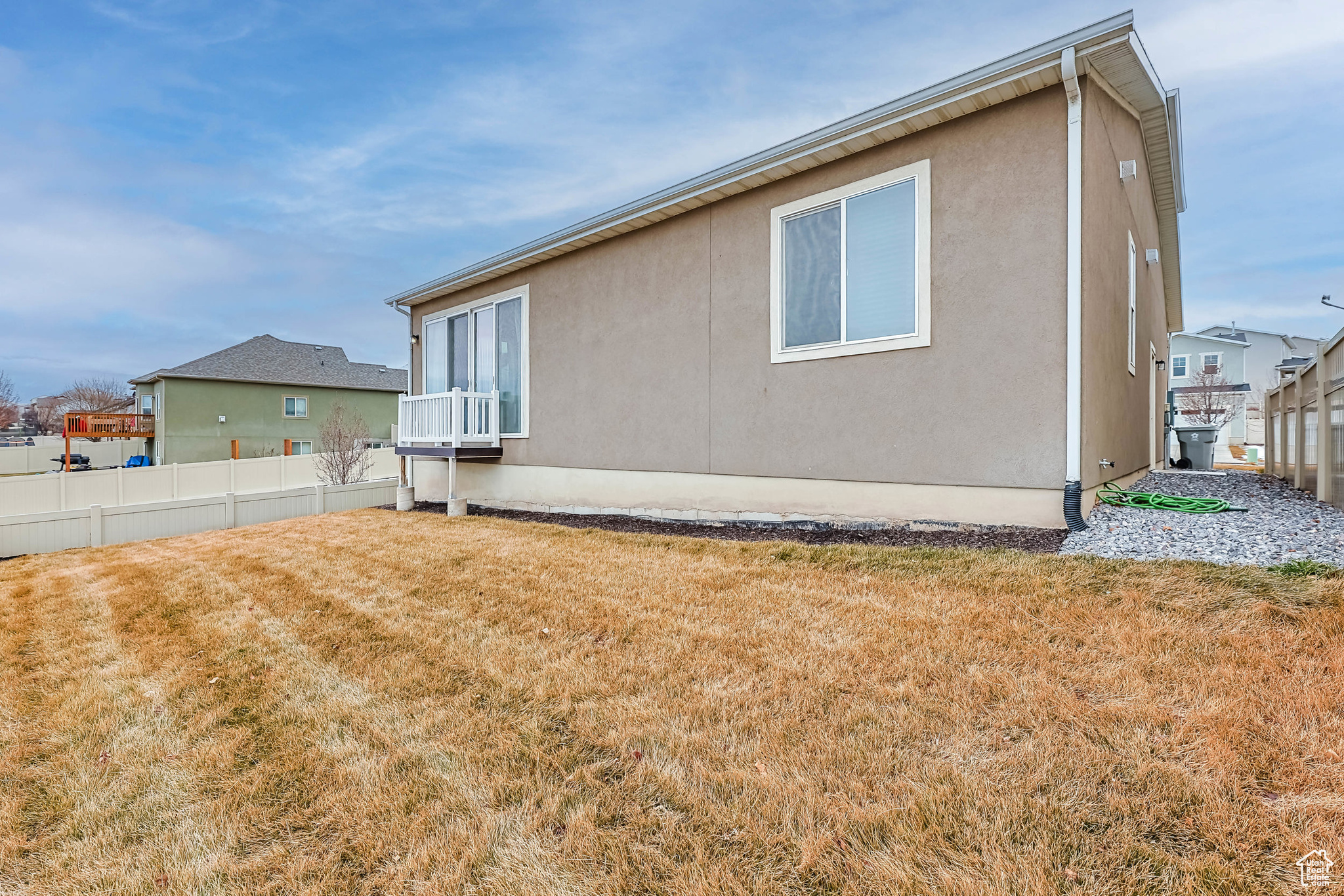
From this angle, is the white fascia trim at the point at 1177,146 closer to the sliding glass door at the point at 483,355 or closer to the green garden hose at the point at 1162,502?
the green garden hose at the point at 1162,502

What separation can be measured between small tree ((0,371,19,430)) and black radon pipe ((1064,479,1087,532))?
53447 mm

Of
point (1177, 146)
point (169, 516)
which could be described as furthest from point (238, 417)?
point (1177, 146)

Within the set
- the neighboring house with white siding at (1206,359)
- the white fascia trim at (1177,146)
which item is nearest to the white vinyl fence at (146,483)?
the white fascia trim at (1177,146)

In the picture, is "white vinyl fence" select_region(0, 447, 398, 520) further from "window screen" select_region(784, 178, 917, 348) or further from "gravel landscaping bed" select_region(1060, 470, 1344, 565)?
"gravel landscaping bed" select_region(1060, 470, 1344, 565)

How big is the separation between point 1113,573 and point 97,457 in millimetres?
37463

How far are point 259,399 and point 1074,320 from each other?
98.1 feet

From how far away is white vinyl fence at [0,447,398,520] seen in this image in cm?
1187

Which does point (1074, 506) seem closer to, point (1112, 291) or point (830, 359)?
point (830, 359)

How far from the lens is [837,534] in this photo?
585cm

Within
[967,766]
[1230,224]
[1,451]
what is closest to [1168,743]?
[967,766]

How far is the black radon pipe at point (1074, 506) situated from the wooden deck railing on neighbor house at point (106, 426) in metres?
31.3

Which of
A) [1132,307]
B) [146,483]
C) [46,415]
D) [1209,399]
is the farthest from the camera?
[46,415]

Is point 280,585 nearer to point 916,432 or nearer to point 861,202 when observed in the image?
point 916,432

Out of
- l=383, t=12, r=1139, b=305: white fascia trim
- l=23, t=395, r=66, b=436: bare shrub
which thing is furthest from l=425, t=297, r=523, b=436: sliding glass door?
l=23, t=395, r=66, b=436: bare shrub
